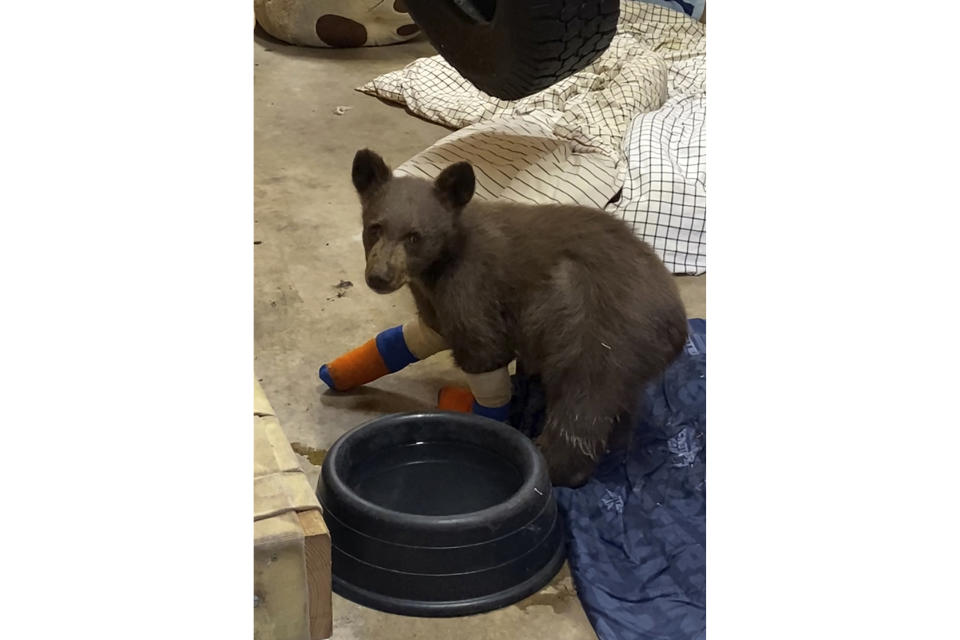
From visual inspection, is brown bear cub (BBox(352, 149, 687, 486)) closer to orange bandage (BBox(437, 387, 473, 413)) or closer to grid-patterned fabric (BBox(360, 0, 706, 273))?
orange bandage (BBox(437, 387, 473, 413))

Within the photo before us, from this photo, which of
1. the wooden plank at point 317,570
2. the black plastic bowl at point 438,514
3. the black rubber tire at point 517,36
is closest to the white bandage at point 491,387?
the black plastic bowl at point 438,514

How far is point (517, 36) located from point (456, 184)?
0.60 metres

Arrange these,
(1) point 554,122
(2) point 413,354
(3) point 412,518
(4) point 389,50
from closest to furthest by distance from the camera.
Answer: (3) point 412,518
(2) point 413,354
(1) point 554,122
(4) point 389,50

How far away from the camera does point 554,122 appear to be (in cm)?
381

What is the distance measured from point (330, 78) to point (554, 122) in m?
1.31

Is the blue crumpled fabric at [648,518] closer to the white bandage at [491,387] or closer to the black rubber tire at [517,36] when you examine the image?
the white bandage at [491,387]

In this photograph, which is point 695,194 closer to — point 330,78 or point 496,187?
point 496,187

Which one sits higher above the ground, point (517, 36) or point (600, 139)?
point (517, 36)

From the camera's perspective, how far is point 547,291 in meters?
2.30

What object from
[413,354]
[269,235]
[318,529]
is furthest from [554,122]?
[318,529]

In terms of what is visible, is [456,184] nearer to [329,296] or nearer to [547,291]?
[547,291]

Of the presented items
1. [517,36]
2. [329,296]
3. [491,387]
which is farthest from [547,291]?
[329,296]

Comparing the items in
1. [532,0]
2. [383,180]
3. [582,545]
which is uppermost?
[532,0]

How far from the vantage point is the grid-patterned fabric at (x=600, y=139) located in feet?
11.0
